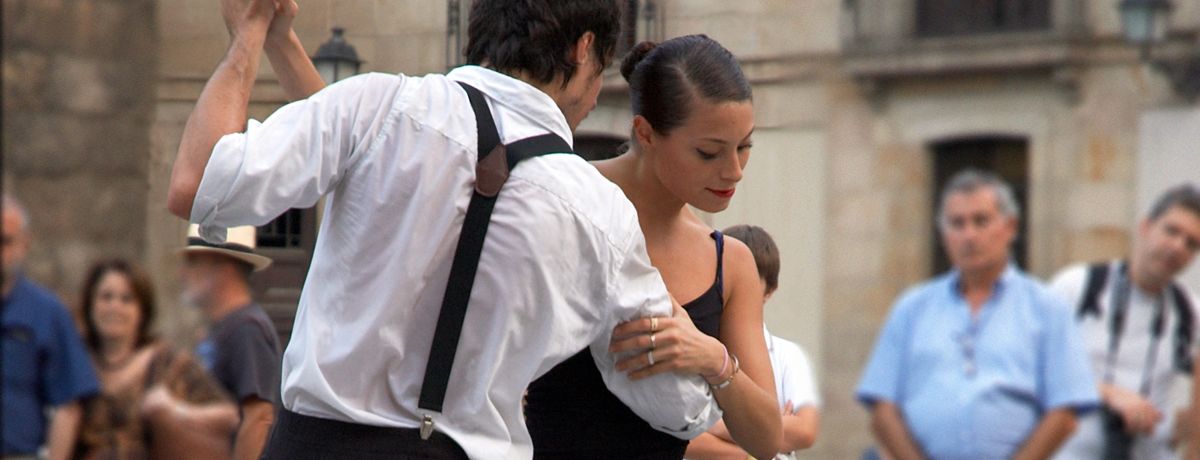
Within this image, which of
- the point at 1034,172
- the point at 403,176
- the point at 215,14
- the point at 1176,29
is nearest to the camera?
the point at 403,176

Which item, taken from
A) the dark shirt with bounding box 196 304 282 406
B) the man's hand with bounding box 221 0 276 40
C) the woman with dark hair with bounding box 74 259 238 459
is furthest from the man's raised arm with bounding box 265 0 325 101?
the woman with dark hair with bounding box 74 259 238 459

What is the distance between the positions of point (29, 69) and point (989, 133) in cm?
802

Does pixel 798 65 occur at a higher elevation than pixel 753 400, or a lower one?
higher

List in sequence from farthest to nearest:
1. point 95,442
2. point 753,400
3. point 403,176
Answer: point 95,442, point 753,400, point 403,176

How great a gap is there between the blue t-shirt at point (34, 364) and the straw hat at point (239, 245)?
1889mm

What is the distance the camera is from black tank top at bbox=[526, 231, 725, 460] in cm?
266

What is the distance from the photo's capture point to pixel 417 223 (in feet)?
6.93

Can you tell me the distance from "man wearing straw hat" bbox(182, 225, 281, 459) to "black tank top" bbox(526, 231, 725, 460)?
817 mm

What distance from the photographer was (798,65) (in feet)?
12.7

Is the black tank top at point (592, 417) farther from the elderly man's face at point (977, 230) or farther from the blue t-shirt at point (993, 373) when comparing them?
the elderly man's face at point (977, 230)

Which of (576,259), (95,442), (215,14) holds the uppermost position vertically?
(215,14)

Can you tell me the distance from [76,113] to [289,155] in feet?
27.6

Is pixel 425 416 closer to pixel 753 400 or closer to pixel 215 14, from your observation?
pixel 753 400

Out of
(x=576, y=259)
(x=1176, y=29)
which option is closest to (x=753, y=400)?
(x=576, y=259)
